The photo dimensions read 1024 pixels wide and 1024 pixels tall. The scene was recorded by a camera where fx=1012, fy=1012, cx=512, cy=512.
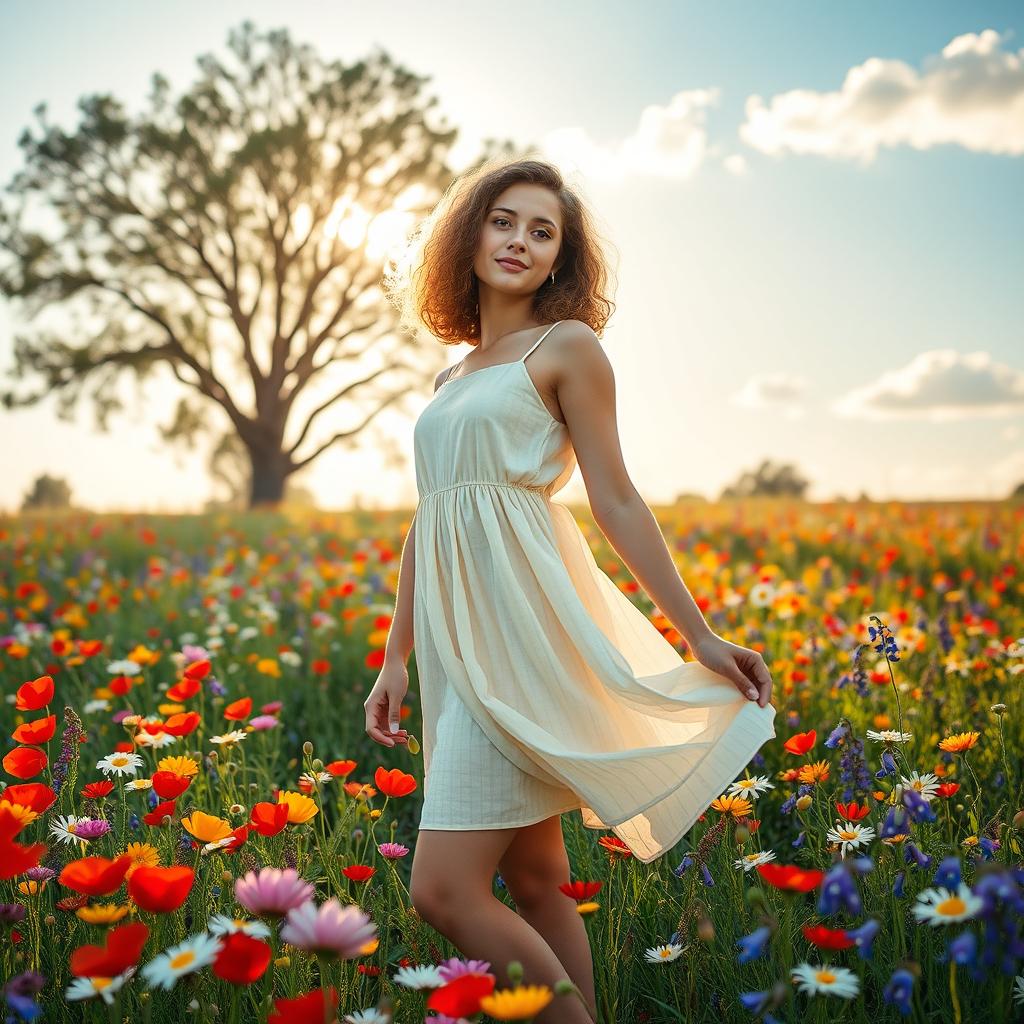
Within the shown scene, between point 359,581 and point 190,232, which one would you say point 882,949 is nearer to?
point 359,581

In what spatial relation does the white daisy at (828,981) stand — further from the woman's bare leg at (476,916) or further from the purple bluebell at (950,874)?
the woman's bare leg at (476,916)

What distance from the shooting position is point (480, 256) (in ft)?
7.27

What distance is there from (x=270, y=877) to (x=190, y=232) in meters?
16.7

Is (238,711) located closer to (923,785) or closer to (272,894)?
(272,894)

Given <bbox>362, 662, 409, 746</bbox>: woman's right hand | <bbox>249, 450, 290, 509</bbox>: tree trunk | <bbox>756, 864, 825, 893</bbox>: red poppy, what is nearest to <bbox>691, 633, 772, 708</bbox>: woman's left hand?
<bbox>756, 864, 825, 893</bbox>: red poppy

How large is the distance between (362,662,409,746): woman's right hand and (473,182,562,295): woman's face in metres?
0.86

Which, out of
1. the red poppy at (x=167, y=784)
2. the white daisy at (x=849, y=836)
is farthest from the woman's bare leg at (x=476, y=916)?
the white daisy at (x=849, y=836)

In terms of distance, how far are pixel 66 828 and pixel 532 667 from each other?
956 mm

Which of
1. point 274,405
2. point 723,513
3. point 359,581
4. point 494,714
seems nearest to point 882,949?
point 494,714

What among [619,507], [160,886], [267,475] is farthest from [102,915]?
[267,475]

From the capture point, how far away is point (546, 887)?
6.24 ft

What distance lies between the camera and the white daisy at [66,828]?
1896mm

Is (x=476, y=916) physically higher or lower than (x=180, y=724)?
lower

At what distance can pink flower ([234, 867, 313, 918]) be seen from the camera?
119 centimetres
